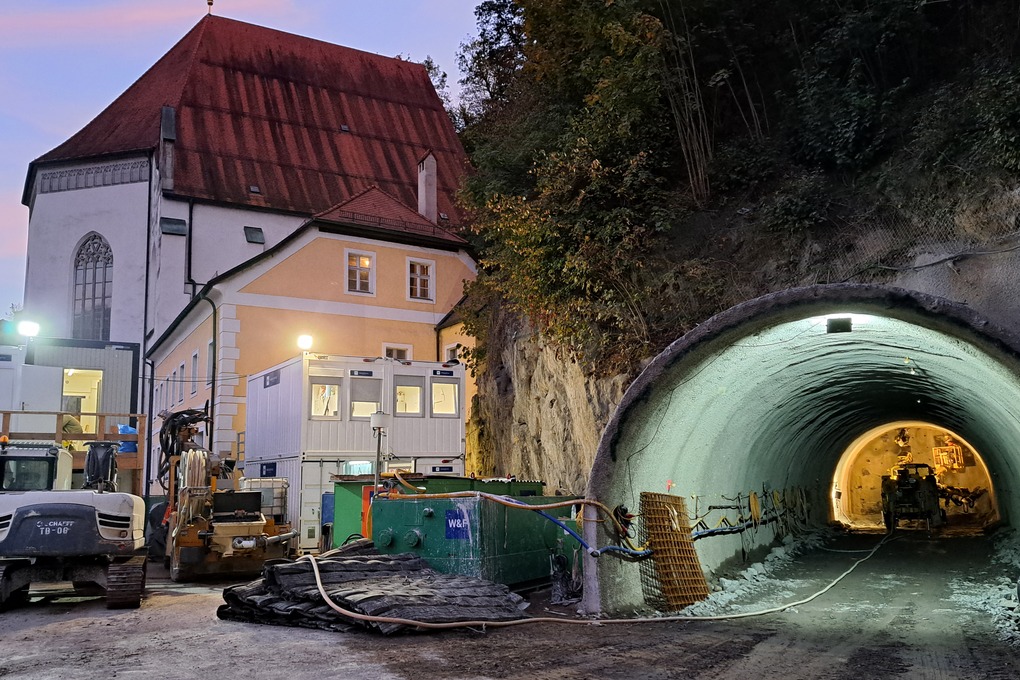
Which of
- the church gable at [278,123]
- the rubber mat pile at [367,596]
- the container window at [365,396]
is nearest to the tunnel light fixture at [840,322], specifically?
the rubber mat pile at [367,596]

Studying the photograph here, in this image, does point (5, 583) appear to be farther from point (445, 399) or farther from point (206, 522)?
point (445, 399)

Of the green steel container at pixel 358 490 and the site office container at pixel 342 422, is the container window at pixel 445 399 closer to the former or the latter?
the site office container at pixel 342 422

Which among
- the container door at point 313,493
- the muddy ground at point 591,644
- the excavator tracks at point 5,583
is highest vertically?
the container door at point 313,493

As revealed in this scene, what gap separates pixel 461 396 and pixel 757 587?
11996 millimetres

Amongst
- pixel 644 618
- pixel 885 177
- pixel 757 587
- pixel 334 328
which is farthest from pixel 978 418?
pixel 334 328

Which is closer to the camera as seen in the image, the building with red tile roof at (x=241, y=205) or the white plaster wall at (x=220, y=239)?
the building with red tile roof at (x=241, y=205)

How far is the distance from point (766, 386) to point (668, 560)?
328 centimetres

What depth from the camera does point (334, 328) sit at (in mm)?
29688

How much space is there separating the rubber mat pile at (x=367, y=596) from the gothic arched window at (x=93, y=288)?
117 ft

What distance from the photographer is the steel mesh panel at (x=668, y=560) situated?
11.0m

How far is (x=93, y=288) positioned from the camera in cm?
4412

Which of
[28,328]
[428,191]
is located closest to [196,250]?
[428,191]

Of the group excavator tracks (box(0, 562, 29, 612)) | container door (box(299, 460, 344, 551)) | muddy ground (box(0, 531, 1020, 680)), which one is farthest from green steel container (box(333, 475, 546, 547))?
excavator tracks (box(0, 562, 29, 612))

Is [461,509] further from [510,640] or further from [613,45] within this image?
[613,45]
